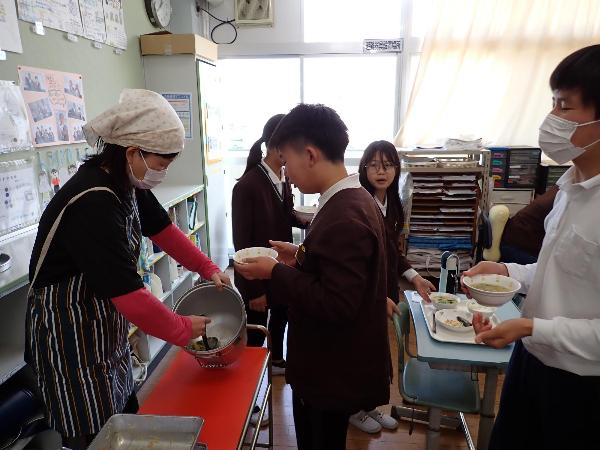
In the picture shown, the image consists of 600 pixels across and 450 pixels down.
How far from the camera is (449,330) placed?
1.72 meters

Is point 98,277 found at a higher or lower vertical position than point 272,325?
higher

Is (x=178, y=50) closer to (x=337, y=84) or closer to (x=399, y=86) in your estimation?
(x=337, y=84)

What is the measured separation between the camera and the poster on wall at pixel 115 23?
8.65 feet

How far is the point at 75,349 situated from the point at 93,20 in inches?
82.0

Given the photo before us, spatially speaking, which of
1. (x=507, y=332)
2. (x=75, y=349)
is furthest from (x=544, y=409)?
(x=75, y=349)

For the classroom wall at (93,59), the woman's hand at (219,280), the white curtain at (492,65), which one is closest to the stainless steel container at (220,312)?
the woman's hand at (219,280)

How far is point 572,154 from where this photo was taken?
1037 mm

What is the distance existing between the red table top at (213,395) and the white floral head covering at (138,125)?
0.75m

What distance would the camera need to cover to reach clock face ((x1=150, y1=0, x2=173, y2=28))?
10.4ft

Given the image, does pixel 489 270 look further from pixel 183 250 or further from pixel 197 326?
pixel 183 250

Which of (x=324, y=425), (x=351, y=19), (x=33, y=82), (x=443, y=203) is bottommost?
(x=324, y=425)

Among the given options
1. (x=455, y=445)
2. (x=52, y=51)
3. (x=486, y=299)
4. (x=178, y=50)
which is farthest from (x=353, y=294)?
(x=178, y=50)

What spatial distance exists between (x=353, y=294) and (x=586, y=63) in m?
0.75

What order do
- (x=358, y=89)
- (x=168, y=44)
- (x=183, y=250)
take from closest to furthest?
(x=183, y=250) < (x=168, y=44) < (x=358, y=89)
